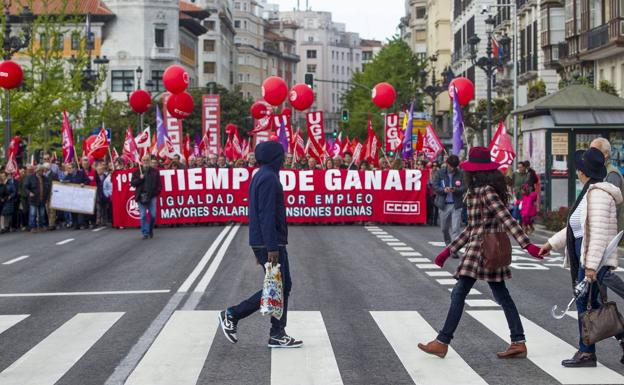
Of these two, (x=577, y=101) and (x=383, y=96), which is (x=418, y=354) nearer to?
(x=577, y=101)

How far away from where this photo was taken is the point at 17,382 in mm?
9094

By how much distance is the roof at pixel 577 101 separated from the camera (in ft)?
98.0

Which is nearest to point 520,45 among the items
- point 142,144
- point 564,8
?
point 564,8

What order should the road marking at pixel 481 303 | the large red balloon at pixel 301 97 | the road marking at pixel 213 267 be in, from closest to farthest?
the road marking at pixel 481 303, the road marking at pixel 213 267, the large red balloon at pixel 301 97

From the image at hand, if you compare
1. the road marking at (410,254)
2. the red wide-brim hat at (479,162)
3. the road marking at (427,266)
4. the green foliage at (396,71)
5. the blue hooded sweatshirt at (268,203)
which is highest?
the green foliage at (396,71)

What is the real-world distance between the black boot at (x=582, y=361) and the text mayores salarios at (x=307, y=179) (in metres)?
22.2

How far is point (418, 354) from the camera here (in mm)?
10273

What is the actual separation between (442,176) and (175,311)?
8945mm

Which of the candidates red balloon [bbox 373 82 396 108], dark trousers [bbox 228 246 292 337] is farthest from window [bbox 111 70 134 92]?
dark trousers [bbox 228 246 292 337]

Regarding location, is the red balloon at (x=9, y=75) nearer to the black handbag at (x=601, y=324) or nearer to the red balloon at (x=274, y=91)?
the red balloon at (x=274, y=91)

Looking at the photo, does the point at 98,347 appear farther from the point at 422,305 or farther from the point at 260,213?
the point at 422,305

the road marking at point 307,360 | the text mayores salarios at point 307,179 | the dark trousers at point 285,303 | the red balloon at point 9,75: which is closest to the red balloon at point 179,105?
the text mayores salarios at point 307,179

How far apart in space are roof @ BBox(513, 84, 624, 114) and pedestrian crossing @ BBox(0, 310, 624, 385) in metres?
17.5

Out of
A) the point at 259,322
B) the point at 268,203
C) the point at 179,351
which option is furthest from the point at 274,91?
the point at 179,351
